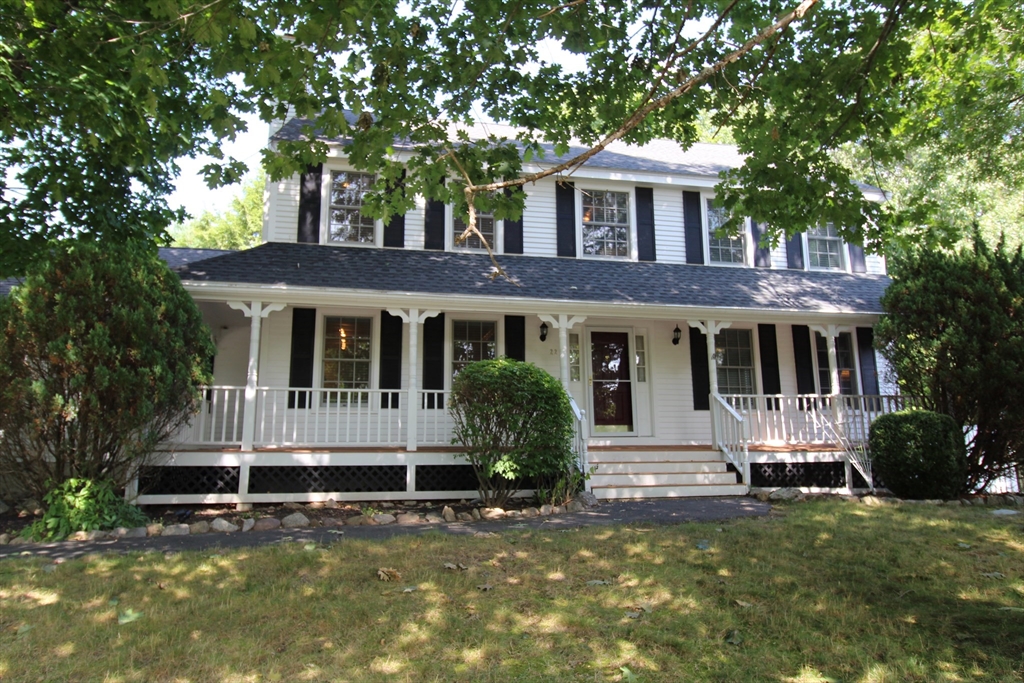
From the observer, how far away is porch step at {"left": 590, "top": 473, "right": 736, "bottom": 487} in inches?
A: 370

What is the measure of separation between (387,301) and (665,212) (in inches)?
240

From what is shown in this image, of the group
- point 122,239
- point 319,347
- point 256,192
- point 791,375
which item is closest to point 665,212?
point 791,375

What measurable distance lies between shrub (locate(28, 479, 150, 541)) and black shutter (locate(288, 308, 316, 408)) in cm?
325

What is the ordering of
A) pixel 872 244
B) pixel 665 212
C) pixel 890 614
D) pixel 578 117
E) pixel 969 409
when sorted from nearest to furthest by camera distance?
pixel 890 614 → pixel 872 244 → pixel 578 117 → pixel 969 409 → pixel 665 212

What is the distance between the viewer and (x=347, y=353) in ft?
35.4

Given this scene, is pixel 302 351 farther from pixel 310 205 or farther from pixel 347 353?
pixel 310 205

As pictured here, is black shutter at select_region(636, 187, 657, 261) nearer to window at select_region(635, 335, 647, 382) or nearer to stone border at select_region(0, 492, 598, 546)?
window at select_region(635, 335, 647, 382)

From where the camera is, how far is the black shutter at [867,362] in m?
12.0

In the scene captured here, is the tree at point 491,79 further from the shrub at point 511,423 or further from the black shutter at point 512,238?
the black shutter at point 512,238

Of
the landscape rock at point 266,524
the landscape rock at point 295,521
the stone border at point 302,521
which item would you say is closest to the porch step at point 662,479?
the stone border at point 302,521

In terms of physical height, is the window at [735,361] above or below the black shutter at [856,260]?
below

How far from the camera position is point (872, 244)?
6.09 meters

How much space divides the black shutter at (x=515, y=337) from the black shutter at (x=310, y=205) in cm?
367

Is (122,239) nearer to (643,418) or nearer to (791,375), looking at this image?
(643,418)
